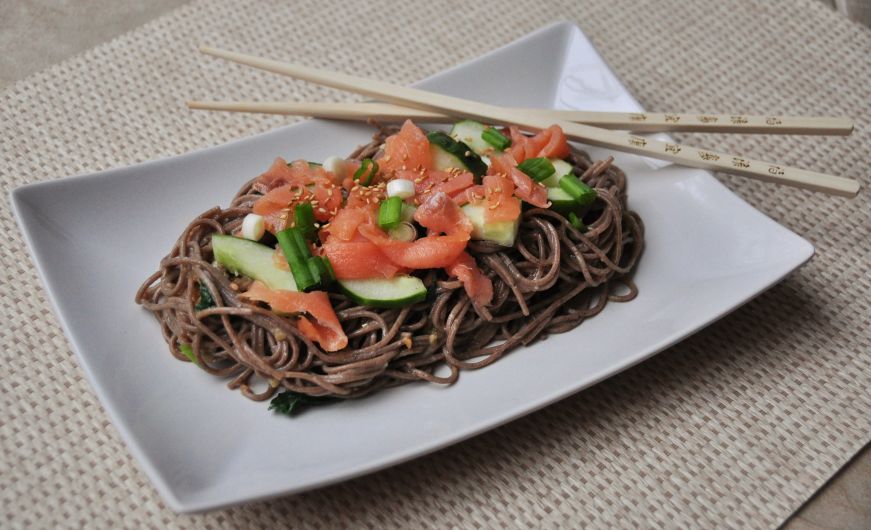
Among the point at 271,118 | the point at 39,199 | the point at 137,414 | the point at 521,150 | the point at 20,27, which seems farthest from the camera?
the point at 20,27

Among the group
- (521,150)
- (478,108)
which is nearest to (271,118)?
(478,108)

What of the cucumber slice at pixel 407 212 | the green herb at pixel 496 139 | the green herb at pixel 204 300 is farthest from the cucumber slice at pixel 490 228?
the green herb at pixel 204 300

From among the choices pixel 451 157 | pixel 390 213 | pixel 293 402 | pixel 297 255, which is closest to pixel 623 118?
pixel 451 157

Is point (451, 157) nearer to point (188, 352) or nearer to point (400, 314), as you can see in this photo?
point (400, 314)

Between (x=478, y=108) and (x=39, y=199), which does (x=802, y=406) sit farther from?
(x=39, y=199)

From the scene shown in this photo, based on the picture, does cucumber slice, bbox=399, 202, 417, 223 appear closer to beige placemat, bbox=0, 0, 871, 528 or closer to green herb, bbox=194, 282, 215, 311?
green herb, bbox=194, 282, 215, 311

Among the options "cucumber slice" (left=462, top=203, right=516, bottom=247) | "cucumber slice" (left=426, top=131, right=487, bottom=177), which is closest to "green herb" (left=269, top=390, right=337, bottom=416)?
"cucumber slice" (left=462, top=203, right=516, bottom=247)
